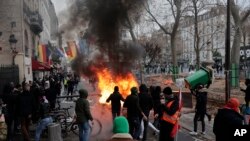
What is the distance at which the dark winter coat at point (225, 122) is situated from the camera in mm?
6227

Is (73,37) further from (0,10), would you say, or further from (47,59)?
(47,59)

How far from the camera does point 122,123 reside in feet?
14.4

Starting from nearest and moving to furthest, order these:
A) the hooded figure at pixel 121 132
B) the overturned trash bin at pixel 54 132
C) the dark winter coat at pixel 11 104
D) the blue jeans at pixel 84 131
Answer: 1. the hooded figure at pixel 121 132
2. the blue jeans at pixel 84 131
3. the overturned trash bin at pixel 54 132
4. the dark winter coat at pixel 11 104

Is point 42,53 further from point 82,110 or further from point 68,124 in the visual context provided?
point 82,110

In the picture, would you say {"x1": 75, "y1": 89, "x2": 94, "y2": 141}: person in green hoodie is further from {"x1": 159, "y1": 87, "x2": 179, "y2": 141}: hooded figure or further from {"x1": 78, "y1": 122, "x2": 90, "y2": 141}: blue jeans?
{"x1": 159, "y1": 87, "x2": 179, "y2": 141}: hooded figure

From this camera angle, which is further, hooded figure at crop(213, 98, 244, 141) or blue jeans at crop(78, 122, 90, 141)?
blue jeans at crop(78, 122, 90, 141)

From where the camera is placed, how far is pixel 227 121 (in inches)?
248

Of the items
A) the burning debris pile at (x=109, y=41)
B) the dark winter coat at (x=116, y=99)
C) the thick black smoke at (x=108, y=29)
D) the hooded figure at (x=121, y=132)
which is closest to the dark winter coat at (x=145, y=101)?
the dark winter coat at (x=116, y=99)

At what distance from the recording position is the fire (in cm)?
1647

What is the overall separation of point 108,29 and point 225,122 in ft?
40.9

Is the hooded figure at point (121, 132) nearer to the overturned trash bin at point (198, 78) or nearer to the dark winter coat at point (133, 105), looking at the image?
the dark winter coat at point (133, 105)

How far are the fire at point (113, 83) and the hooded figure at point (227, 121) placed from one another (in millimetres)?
9910

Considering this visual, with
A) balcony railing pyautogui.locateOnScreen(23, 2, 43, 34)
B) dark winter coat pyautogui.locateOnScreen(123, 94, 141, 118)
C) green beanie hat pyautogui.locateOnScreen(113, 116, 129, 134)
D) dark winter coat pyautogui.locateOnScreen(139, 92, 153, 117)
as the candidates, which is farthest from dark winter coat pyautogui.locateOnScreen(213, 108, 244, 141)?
balcony railing pyautogui.locateOnScreen(23, 2, 43, 34)

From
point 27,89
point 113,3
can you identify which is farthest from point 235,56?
point 27,89
